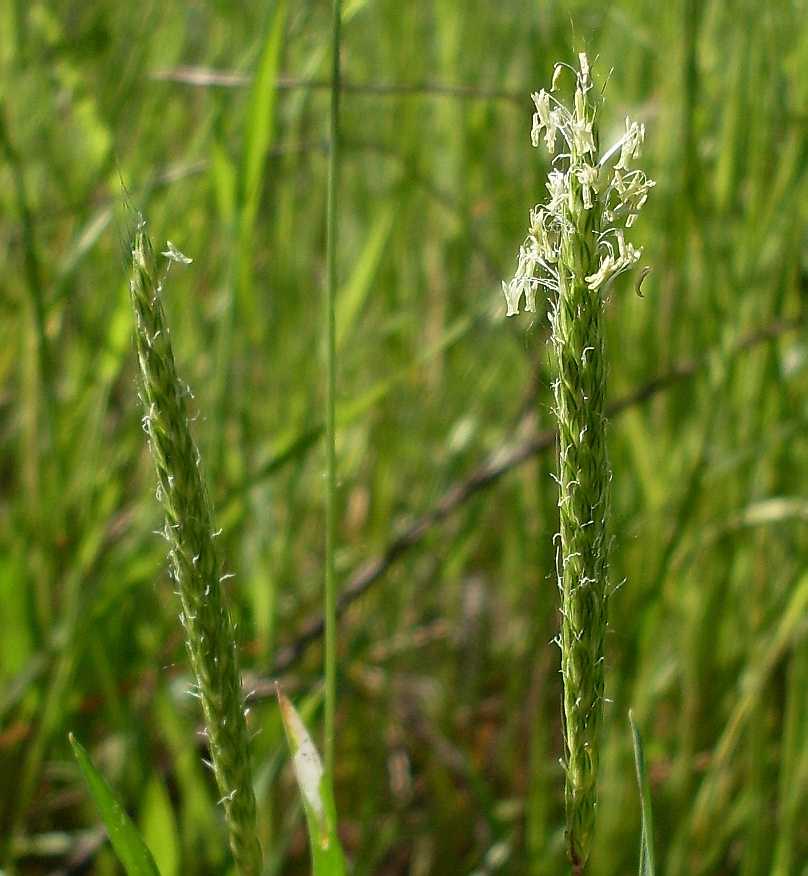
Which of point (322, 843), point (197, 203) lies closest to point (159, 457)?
point (322, 843)

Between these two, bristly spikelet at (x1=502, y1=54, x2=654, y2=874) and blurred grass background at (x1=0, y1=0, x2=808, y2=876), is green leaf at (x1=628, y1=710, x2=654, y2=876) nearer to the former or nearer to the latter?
bristly spikelet at (x1=502, y1=54, x2=654, y2=874)

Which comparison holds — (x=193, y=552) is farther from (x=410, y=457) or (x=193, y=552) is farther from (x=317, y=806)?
(x=410, y=457)

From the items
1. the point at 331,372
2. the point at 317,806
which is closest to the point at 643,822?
the point at 317,806

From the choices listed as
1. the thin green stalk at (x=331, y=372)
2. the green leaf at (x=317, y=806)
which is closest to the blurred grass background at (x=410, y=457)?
the thin green stalk at (x=331, y=372)

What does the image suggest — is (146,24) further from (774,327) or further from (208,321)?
(774,327)

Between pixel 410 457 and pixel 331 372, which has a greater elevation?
pixel 331 372

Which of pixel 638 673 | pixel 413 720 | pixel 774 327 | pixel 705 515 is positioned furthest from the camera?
pixel 413 720

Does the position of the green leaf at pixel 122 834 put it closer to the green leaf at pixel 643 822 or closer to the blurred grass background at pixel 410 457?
the green leaf at pixel 643 822
